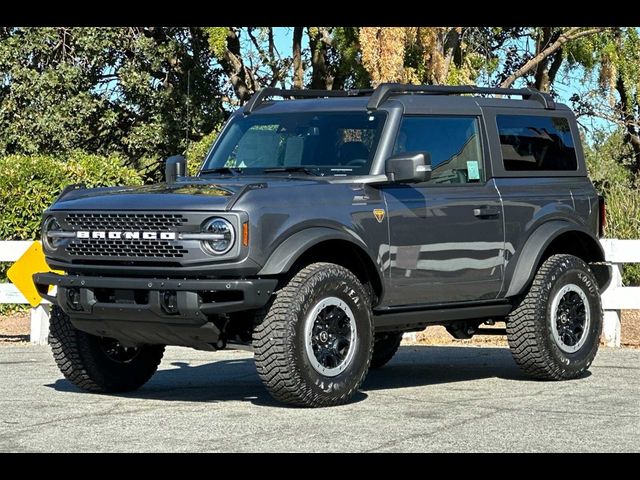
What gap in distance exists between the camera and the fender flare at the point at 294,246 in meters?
9.16

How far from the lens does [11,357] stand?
13.3 metres

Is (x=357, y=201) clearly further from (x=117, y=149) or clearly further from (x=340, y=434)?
(x=117, y=149)

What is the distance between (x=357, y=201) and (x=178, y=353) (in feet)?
15.1

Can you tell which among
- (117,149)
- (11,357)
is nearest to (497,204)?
(11,357)

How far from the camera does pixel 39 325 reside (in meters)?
14.8

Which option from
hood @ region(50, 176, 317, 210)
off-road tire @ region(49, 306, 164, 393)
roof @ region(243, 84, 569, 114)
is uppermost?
roof @ region(243, 84, 569, 114)

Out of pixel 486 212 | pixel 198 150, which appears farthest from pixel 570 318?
pixel 198 150

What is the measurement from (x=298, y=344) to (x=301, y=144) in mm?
1901

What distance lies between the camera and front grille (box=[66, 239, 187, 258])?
362 inches

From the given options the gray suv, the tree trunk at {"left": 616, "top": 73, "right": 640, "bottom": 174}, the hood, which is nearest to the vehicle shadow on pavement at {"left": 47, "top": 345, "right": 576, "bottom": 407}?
the gray suv

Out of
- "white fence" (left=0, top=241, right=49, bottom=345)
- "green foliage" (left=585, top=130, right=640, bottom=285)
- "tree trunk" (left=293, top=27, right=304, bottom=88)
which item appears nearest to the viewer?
"white fence" (left=0, top=241, right=49, bottom=345)

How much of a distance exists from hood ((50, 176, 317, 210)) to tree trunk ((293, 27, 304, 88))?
14487 mm

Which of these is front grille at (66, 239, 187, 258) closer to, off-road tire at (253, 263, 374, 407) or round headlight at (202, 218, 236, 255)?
round headlight at (202, 218, 236, 255)

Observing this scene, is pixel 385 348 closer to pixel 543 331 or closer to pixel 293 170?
pixel 543 331
